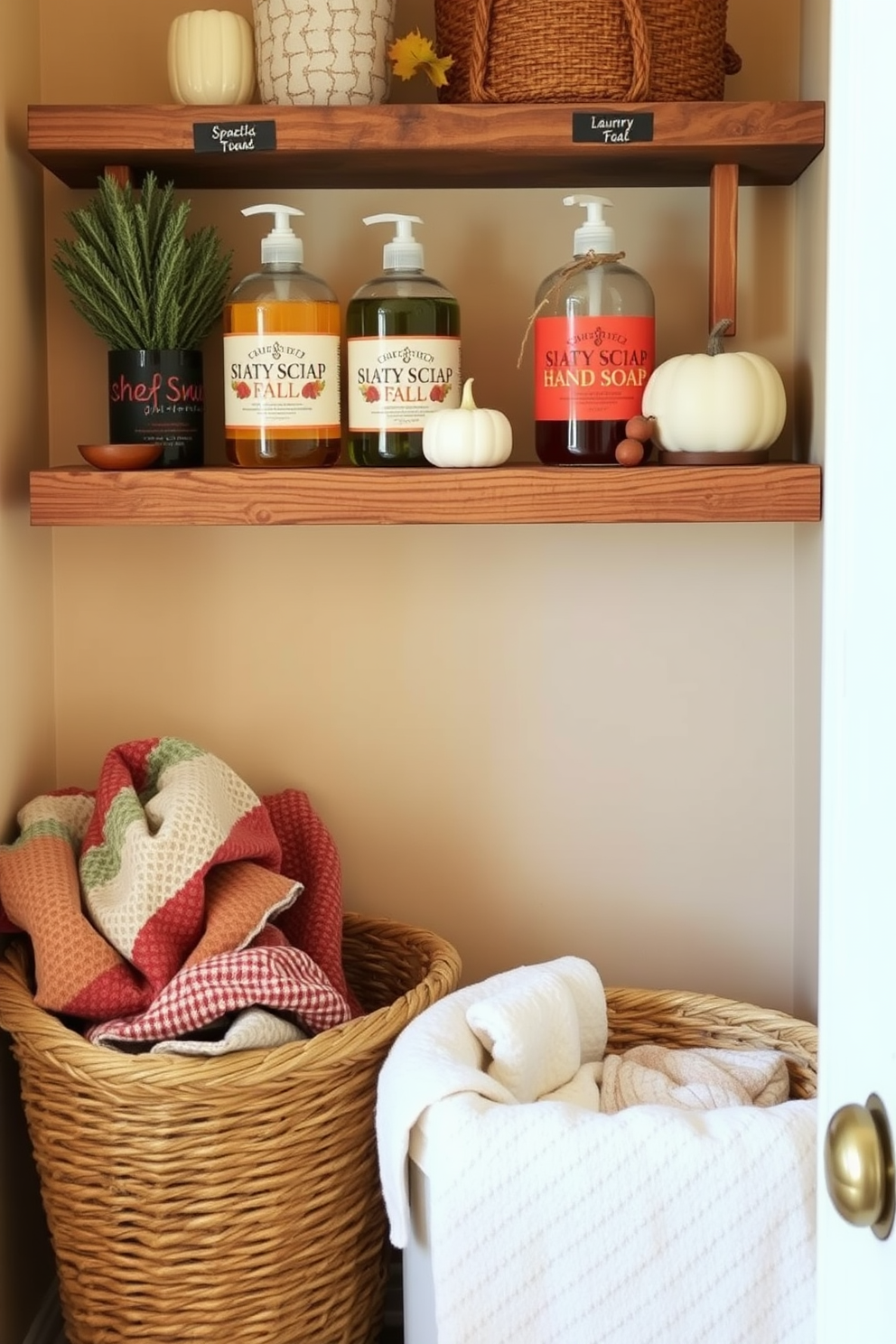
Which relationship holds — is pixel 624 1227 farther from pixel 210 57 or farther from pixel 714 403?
pixel 210 57

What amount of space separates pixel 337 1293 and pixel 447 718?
0.57m

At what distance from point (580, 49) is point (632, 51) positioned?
47mm

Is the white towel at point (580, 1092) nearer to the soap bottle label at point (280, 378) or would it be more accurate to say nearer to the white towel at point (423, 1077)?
the white towel at point (423, 1077)

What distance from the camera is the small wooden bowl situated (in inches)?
52.5

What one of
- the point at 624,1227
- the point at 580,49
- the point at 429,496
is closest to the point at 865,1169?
the point at 624,1227

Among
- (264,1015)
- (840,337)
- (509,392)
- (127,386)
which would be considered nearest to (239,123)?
(127,386)

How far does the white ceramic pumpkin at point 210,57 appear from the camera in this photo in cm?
134

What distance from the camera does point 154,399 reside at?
137cm

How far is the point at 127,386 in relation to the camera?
137 cm

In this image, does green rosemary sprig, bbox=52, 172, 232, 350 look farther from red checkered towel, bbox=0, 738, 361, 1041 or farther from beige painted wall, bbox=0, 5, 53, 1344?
red checkered towel, bbox=0, 738, 361, 1041

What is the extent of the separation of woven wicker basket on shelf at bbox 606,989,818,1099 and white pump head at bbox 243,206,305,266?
0.76 m

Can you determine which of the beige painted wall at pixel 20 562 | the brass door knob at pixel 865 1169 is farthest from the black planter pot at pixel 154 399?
the brass door knob at pixel 865 1169

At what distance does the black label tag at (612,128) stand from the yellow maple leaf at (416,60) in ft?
0.44

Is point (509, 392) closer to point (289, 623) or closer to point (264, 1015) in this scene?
point (289, 623)
